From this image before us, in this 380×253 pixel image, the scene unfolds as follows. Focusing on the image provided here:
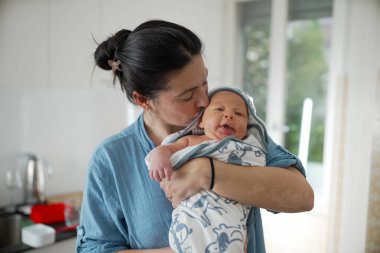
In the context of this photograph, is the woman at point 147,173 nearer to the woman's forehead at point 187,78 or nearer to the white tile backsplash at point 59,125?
the woman's forehead at point 187,78

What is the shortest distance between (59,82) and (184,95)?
1.55 meters

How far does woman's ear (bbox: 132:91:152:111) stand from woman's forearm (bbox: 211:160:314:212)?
0.91 ft

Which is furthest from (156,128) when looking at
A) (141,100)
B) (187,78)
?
(187,78)

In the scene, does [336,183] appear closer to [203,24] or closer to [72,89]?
[203,24]

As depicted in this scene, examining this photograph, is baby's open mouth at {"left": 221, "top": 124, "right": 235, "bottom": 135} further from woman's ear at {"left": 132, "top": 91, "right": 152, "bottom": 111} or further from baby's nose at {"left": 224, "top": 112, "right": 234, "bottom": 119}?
woman's ear at {"left": 132, "top": 91, "right": 152, "bottom": 111}

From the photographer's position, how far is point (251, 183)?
90 centimetres

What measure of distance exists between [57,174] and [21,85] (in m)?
0.63

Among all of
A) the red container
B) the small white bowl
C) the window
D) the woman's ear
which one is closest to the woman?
the woman's ear

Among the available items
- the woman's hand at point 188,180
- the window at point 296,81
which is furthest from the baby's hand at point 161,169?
the window at point 296,81

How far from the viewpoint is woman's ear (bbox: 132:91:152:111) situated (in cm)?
107

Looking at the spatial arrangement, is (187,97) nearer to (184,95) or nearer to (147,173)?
(184,95)

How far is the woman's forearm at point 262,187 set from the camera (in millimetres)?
901

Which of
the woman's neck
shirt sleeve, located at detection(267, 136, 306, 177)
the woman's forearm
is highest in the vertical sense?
the woman's neck

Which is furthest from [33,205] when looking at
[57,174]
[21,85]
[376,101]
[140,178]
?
[376,101]
